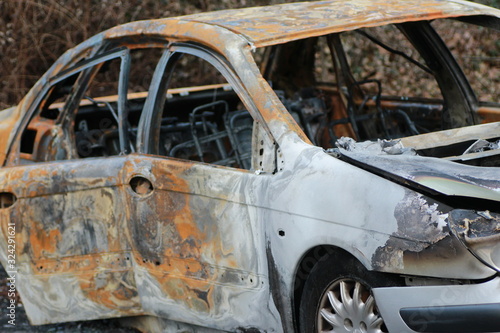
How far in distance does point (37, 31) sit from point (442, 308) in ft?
26.4

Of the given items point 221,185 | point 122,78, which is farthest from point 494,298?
point 122,78

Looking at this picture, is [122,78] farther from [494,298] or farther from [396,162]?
[494,298]

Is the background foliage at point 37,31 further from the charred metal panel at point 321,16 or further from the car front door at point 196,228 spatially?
the car front door at point 196,228

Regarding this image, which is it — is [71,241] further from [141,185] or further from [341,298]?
[341,298]

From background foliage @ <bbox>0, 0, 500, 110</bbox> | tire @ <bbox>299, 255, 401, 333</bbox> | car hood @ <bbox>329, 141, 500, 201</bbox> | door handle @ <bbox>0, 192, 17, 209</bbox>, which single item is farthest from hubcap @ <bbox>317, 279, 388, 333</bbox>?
background foliage @ <bbox>0, 0, 500, 110</bbox>

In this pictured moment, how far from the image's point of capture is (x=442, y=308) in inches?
116

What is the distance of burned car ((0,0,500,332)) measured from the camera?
304 cm

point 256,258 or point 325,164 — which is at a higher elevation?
point 325,164

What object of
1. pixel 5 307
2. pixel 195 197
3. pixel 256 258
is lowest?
pixel 5 307

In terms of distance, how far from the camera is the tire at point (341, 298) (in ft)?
10.6

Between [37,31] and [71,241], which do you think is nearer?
[71,241]

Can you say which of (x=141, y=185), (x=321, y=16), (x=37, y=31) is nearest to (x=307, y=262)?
(x=141, y=185)

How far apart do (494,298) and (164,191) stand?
1.85m

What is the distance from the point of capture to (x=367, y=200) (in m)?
3.19
